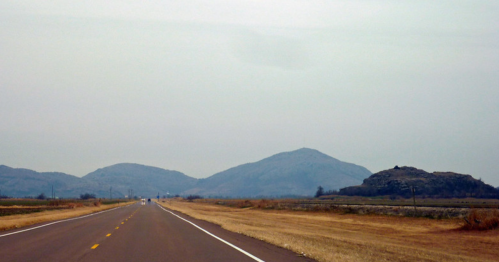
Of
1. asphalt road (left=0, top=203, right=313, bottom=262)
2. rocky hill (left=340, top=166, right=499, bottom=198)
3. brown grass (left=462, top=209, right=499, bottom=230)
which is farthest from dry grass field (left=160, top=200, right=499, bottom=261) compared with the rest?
rocky hill (left=340, top=166, right=499, bottom=198)

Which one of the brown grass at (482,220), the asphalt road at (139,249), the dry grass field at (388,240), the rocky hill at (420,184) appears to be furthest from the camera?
the rocky hill at (420,184)

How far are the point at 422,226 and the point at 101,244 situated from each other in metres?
27.7

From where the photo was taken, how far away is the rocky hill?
13700cm

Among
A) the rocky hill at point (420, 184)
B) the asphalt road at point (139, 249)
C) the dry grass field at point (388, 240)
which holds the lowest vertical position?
the dry grass field at point (388, 240)

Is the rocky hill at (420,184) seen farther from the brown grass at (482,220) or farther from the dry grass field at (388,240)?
the brown grass at (482,220)

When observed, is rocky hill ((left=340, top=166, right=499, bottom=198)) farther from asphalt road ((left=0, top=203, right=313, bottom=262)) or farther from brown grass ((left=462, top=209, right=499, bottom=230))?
asphalt road ((left=0, top=203, right=313, bottom=262))

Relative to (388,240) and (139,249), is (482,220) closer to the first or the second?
(388,240)

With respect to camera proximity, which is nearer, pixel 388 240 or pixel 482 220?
pixel 388 240

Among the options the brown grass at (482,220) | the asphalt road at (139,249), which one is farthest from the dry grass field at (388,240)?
the asphalt road at (139,249)

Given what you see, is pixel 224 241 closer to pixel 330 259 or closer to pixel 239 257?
pixel 239 257

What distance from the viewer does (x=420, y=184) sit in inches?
5832

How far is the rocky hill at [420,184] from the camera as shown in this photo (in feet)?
449

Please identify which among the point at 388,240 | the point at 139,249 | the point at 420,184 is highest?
the point at 420,184

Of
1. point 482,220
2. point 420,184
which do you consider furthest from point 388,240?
point 420,184
